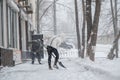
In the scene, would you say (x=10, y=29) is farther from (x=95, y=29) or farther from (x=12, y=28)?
(x=95, y=29)

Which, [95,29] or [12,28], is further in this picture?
[12,28]

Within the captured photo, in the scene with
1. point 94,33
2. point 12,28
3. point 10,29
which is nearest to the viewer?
point 10,29

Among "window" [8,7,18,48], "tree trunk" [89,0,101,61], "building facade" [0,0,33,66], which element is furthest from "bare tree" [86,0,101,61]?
"window" [8,7,18,48]

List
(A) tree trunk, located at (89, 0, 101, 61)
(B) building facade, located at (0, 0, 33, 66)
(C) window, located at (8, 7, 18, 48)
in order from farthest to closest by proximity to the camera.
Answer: (A) tree trunk, located at (89, 0, 101, 61), (C) window, located at (8, 7, 18, 48), (B) building facade, located at (0, 0, 33, 66)

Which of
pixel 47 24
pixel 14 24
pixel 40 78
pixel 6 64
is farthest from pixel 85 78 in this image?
pixel 47 24

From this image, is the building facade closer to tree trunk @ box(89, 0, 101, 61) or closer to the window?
the window

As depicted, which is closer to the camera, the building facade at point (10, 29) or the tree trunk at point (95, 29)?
the building facade at point (10, 29)

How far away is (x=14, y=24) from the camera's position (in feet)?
84.4

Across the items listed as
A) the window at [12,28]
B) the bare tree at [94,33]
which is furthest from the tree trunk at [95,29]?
the window at [12,28]

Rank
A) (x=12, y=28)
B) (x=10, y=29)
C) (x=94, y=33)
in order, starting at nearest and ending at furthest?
(x=10, y=29) < (x=94, y=33) < (x=12, y=28)

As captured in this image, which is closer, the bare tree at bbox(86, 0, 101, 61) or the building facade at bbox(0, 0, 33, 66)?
the building facade at bbox(0, 0, 33, 66)

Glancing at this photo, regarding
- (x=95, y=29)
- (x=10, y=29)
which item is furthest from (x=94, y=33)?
(x=10, y=29)

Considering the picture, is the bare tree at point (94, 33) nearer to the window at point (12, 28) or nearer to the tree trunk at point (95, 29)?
the tree trunk at point (95, 29)

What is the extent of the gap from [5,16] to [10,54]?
127 inches
